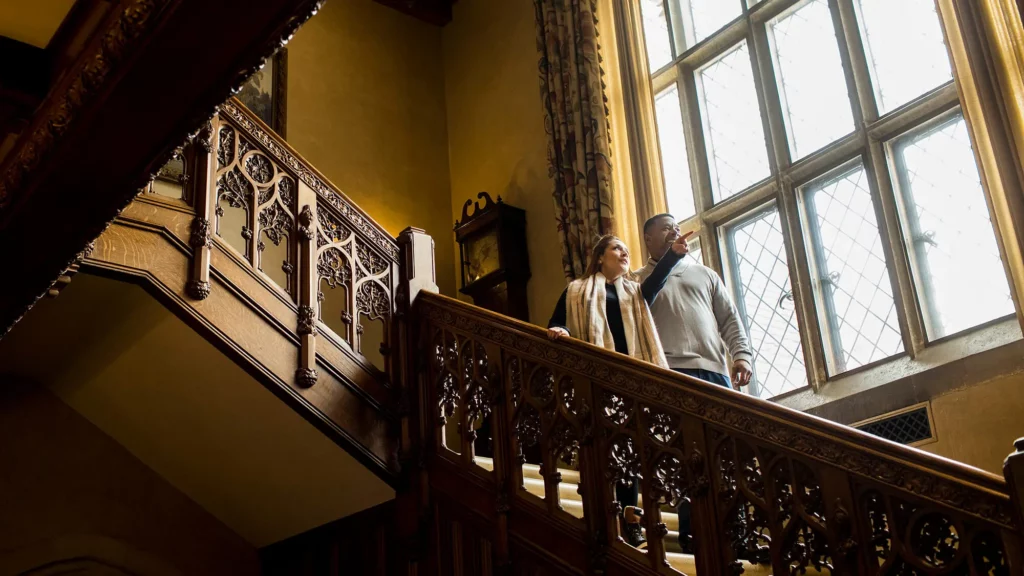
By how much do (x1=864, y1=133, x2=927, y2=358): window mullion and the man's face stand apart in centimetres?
146

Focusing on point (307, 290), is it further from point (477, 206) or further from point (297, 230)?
point (477, 206)

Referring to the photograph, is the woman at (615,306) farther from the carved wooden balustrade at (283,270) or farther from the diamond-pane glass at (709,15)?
the diamond-pane glass at (709,15)

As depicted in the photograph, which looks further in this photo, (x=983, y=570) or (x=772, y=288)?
(x=772, y=288)

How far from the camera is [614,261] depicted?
4.90 meters

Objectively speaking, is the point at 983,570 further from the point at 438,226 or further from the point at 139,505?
the point at 438,226

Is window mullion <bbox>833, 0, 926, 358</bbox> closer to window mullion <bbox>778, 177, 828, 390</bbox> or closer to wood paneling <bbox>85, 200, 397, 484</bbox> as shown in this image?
window mullion <bbox>778, 177, 828, 390</bbox>

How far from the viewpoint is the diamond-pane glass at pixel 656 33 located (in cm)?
772

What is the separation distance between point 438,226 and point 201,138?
4308 mm

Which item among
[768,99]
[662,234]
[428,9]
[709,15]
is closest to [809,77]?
[768,99]

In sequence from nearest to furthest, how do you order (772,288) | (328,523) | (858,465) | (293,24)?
(293,24)
(858,465)
(328,523)
(772,288)

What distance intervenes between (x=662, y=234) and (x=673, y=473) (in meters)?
1.54

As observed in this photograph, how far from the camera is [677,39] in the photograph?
7.57 metres

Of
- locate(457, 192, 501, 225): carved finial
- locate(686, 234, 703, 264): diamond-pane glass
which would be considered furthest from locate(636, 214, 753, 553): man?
locate(457, 192, 501, 225): carved finial

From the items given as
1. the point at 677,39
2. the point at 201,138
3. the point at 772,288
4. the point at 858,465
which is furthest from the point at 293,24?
the point at 677,39
